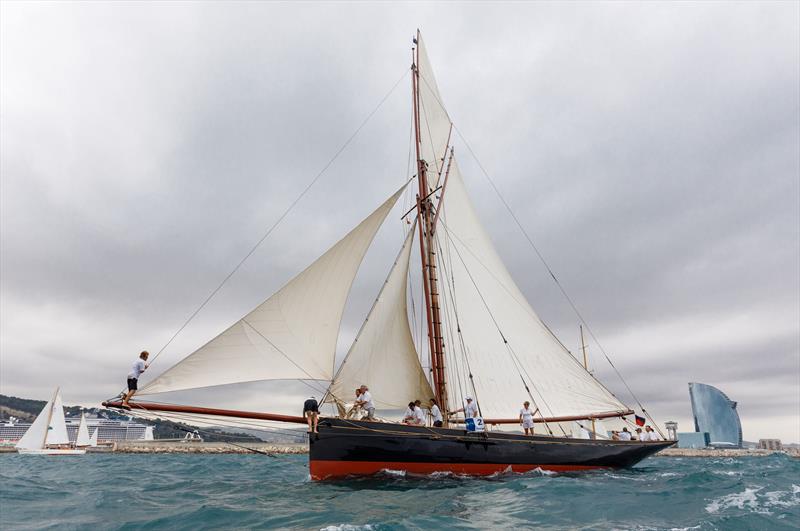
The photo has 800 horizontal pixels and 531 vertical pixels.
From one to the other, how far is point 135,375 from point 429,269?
14178 mm

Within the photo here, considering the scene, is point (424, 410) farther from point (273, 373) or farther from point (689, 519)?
point (689, 519)

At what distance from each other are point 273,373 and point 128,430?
207m

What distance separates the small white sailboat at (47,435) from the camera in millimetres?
59688

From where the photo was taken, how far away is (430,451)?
1753 centimetres

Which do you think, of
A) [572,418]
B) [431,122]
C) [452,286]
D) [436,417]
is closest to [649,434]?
[572,418]

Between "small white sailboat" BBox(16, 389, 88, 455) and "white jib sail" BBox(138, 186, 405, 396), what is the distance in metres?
59.4

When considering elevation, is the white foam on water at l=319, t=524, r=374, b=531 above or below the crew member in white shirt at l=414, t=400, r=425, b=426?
below

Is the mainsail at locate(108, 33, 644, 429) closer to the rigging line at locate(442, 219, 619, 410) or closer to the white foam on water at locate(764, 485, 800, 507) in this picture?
the rigging line at locate(442, 219, 619, 410)

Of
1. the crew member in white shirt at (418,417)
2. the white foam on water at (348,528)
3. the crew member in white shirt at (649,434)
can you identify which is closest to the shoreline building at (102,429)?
the crew member in white shirt at (649,434)

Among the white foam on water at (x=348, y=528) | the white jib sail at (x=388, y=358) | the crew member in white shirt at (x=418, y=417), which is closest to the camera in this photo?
the white foam on water at (x=348, y=528)

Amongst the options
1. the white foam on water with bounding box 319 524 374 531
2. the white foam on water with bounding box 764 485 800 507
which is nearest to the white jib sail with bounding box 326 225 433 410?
the white foam on water with bounding box 319 524 374 531

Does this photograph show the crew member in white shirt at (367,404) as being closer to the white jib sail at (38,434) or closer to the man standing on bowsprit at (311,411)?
the man standing on bowsprit at (311,411)

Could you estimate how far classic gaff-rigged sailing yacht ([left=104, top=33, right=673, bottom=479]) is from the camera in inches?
615

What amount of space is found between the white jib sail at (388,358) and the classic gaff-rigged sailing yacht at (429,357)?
Answer: 0.17 feet
